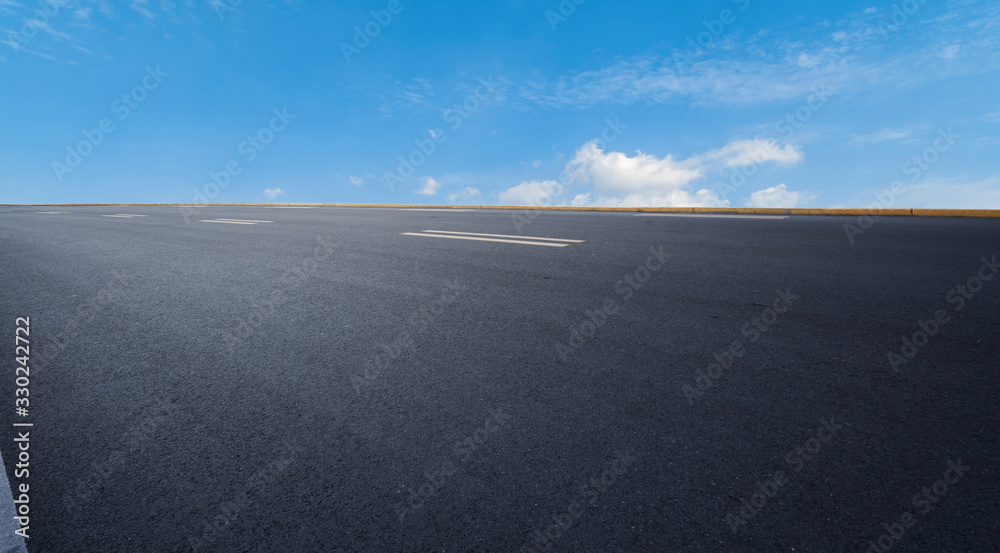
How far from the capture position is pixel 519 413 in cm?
189

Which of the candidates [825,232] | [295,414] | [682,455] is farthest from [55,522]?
[825,232]

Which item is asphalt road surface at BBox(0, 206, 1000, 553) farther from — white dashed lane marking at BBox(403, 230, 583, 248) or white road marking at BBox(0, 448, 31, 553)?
white dashed lane marking at BBox(403, 230, 583, 248)

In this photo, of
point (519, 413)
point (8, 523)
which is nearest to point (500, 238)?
point (519, 413)

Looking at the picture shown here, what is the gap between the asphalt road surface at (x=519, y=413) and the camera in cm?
137

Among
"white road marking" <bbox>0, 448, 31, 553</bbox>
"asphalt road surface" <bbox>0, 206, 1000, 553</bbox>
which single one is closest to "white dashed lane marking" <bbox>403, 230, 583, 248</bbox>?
"asphalt road surface" <bbox>0, 206, 1000, 553</bbox>

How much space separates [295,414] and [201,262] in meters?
4.29

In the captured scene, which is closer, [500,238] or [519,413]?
[519,413]

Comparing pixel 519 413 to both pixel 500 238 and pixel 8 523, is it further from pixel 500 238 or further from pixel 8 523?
pixel 500 238

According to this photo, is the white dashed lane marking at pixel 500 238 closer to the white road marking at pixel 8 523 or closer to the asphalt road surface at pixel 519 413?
the asphalt road surface at pixel 519 413

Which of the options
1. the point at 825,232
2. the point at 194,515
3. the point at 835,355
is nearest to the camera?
the point at 194,515

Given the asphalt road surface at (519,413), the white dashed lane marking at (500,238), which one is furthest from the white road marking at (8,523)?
the white dashed lane marking at (500,238)

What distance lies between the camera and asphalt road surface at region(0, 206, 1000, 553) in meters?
1.37

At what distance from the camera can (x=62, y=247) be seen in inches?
273

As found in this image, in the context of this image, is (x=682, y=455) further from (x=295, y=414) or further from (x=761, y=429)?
(x=295, y=414)
